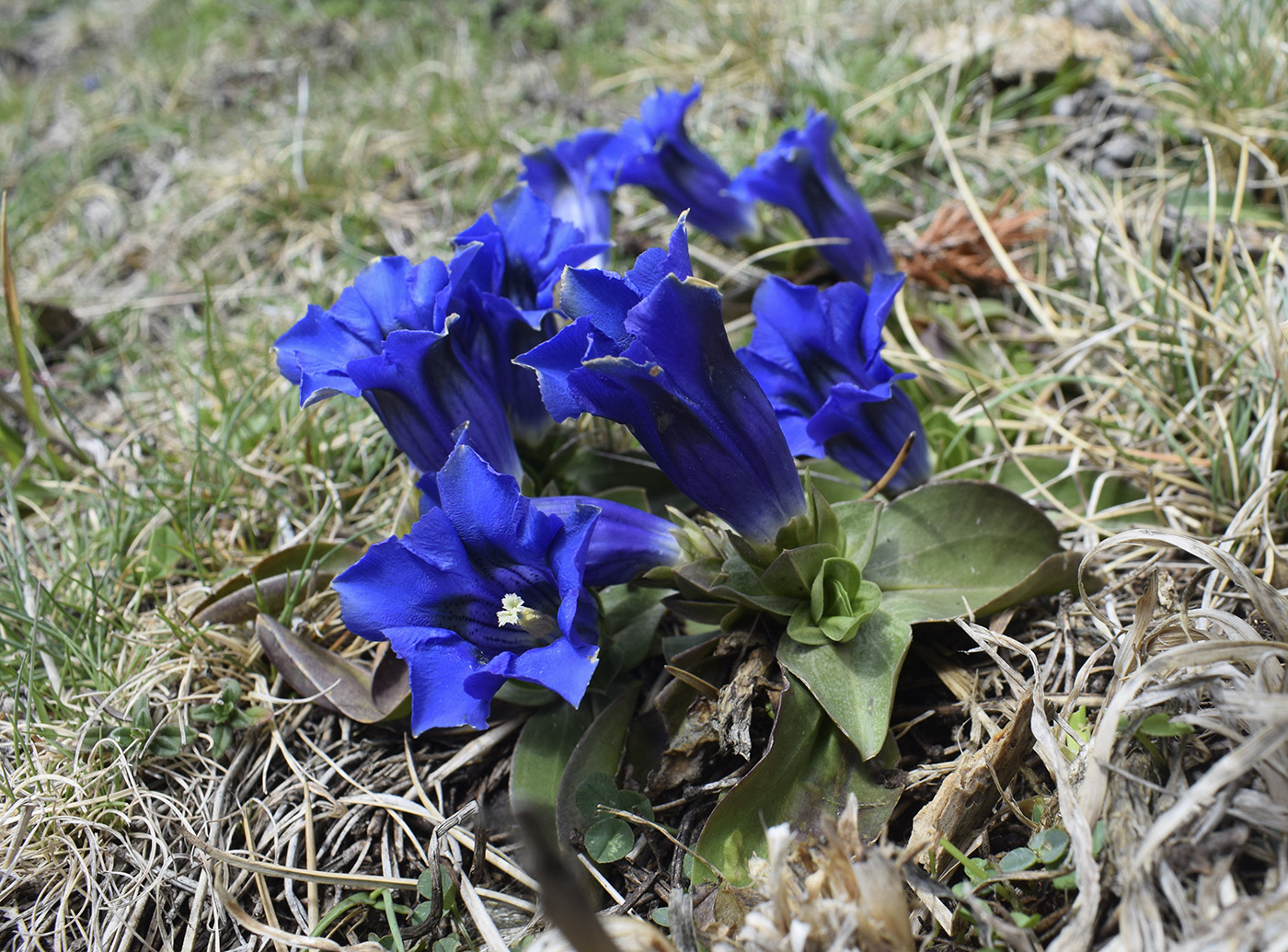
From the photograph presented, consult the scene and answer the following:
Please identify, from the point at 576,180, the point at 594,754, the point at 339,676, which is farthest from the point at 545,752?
the point at 576,180

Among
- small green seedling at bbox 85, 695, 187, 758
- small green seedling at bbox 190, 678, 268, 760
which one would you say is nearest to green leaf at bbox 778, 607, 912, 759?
small green seedling at bbox 190, 678, 268, 760

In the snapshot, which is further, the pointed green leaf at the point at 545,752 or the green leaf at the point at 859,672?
the pointed green leaf at the point at 545,752

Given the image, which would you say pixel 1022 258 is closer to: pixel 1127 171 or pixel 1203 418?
pixel 1127 171

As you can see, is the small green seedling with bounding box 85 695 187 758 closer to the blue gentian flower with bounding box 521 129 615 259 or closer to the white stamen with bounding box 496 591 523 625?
the white stamen with bounding box 496 591 523 625

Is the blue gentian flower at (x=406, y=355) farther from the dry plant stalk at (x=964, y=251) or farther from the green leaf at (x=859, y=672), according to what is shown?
the dry plant stalk at (x=964, y=251)

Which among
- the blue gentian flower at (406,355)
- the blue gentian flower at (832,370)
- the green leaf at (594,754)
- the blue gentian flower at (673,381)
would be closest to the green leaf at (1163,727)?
the blue gentian flower at (673,381)
